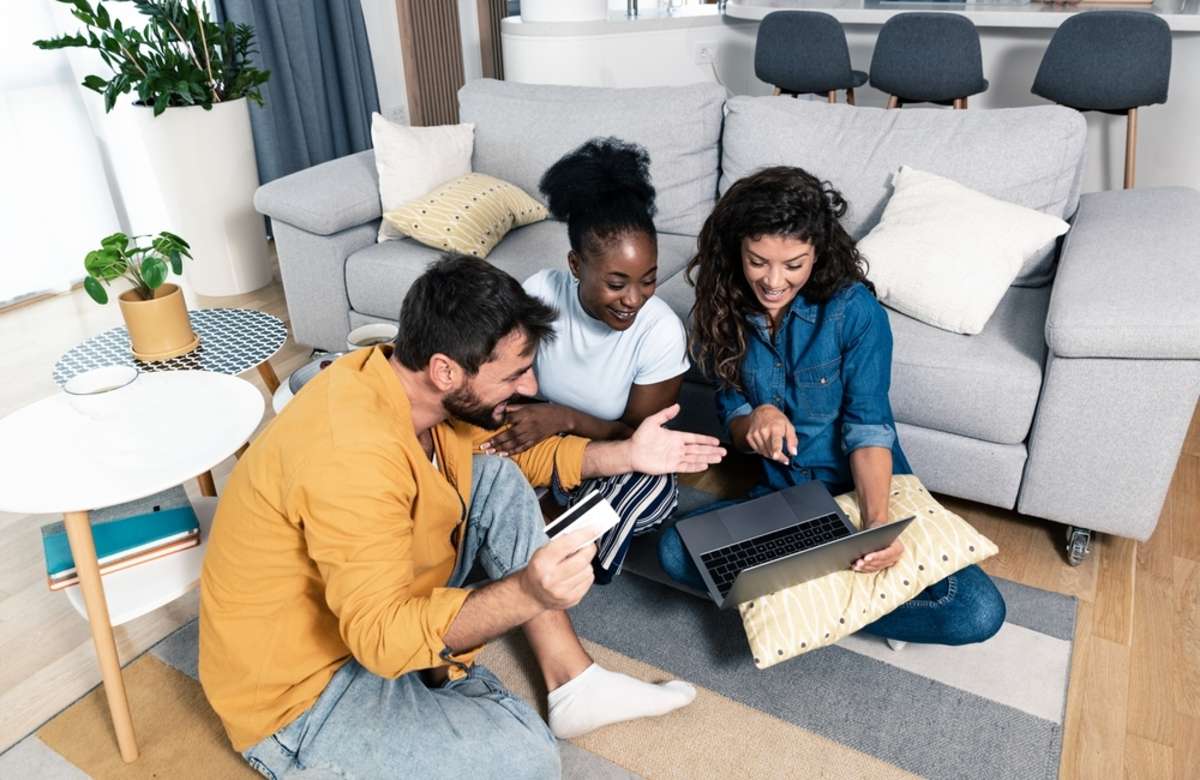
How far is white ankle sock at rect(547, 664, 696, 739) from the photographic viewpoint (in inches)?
54.7

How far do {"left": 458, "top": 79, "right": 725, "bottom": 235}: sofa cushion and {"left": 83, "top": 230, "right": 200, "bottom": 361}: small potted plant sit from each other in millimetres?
1007

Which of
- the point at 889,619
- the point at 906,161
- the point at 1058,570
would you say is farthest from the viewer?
the point at 906,161

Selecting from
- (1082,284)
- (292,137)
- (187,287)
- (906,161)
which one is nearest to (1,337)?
(187,287)

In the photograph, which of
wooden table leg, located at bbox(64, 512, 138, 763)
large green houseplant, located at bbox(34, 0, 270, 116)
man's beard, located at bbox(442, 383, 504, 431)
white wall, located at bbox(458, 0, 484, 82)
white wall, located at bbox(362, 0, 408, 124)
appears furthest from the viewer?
white wall, located at bbox(458, 0, 484, 82)

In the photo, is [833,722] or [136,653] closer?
[833,722]

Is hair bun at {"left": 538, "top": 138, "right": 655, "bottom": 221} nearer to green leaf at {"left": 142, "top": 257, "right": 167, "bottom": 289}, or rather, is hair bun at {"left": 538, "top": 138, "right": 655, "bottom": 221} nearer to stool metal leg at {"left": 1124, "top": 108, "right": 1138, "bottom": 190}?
green leaf at {"left": 142, "top": 257, "right": 167, "bottom": 289}

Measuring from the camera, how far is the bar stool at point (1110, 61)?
2.61 m

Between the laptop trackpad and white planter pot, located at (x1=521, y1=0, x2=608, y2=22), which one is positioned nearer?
the laptop trackpad

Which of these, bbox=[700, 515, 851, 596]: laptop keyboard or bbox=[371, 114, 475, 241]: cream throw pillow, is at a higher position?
bbox=[371, 114, 475, 241]: cream throw pillow

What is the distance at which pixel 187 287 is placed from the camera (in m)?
3.23

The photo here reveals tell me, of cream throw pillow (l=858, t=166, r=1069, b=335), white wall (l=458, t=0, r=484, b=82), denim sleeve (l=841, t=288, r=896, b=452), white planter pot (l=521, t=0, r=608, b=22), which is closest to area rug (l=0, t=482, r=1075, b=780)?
denim sleeve (l=841, t=288, r=896, b=452)

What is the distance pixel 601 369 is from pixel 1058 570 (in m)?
1.00

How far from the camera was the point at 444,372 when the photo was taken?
3.69 ft

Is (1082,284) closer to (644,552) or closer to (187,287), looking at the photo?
(644,552)
